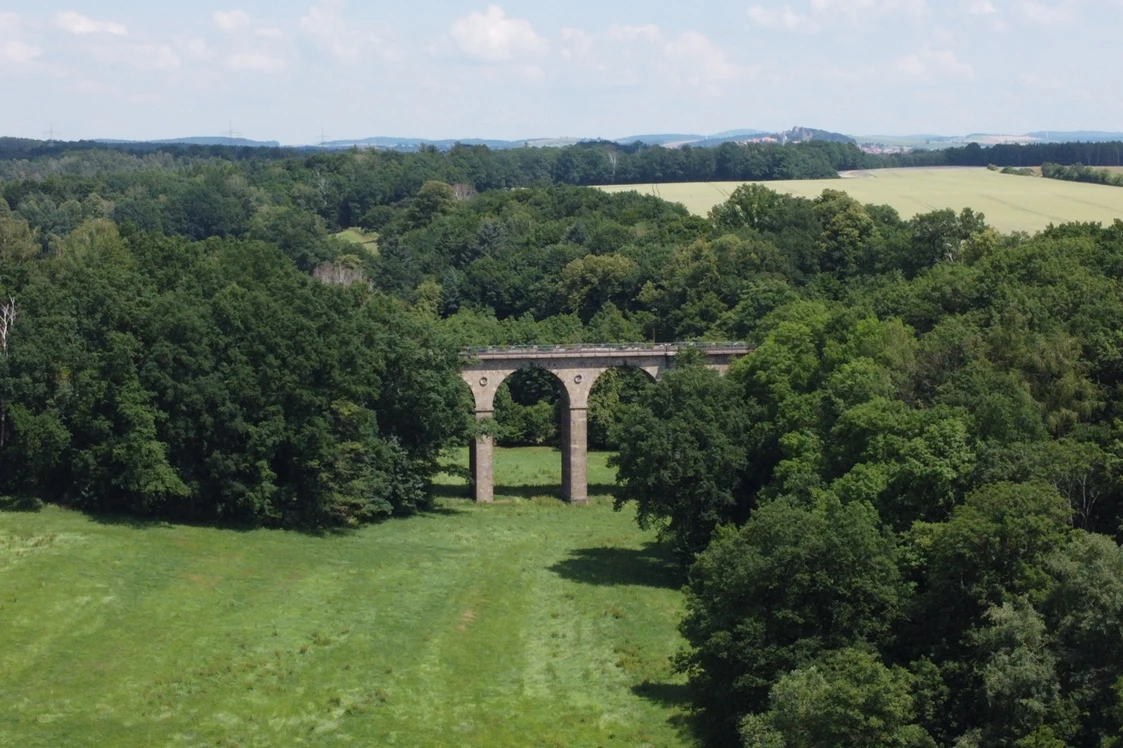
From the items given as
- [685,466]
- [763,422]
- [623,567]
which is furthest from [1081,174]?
[623,567]

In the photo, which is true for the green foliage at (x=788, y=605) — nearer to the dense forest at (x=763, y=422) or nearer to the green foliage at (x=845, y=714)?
the dense forest at (x=763, y=422)

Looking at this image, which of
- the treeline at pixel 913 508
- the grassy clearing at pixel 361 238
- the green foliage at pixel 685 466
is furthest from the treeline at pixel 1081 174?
the green foliage at pixel 685 466

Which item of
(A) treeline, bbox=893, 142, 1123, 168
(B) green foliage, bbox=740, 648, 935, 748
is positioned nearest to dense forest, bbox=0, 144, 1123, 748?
(B) green foliage, bbox=740, 648, 935, 748

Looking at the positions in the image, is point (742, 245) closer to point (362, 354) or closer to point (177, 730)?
point (362, 354)

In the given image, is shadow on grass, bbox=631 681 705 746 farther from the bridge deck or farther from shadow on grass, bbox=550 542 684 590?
the bridge deck

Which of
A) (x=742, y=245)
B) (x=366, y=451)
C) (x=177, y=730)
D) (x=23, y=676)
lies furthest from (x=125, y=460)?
(x=742, y=245)

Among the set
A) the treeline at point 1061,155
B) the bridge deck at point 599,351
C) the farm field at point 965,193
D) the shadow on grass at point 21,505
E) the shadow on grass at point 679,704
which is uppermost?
the treeline at point 1061,155
